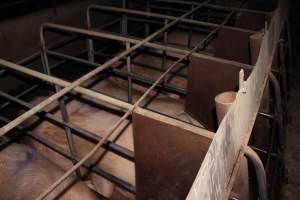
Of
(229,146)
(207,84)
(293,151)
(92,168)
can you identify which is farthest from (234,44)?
(229,146)

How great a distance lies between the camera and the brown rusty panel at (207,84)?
2.69 metres

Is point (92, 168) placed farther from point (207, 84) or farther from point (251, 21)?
point (251, 21)

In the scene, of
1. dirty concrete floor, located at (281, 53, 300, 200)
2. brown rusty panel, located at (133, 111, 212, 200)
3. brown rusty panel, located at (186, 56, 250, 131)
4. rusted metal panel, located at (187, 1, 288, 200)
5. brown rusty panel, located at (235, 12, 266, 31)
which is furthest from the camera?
brown rusty panel, located at (235, 12, 266, 31)

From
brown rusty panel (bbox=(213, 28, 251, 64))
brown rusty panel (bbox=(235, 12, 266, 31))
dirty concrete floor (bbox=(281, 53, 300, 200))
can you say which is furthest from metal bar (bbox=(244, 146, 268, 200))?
brown rusty panel (bbox=(235, 12, 266, 31))

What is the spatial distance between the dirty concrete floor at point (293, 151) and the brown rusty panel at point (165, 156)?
6.52 feet

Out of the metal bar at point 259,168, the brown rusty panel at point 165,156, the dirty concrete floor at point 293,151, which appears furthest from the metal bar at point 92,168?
the dirty concrete floor at point 293,151

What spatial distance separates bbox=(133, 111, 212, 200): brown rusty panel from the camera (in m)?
1.78

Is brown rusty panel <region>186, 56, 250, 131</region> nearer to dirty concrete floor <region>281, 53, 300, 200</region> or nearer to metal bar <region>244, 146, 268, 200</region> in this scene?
metal bar <region>244, 146, 268, 200</region>

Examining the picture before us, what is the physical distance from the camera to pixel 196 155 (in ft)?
5.85

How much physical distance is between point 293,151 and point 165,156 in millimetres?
2827

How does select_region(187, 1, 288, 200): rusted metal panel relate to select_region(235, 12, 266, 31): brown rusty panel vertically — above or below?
above

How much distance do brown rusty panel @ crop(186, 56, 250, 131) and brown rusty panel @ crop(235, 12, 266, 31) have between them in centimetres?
189

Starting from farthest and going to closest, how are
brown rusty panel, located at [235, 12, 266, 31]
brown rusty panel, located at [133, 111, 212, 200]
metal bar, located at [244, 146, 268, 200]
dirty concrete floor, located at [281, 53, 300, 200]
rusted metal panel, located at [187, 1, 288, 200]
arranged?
1. brown rusty panel, located at [235, 12, 266, 31]
2. dirty concrete floor, located at [281, 53, 300, 200]
3. brown rusty panel, located at [133, 111, 212, 200]
4. metal bar, located at [244, 146, 268, 200]
5. rusted metal panel, located at [187, 1, 288, 200]

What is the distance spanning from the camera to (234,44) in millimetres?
3549
